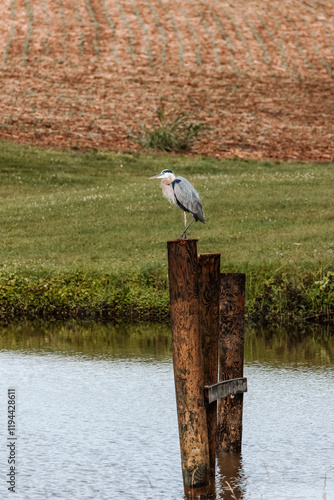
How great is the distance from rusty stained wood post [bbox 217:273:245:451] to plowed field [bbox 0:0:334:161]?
23.2 meters

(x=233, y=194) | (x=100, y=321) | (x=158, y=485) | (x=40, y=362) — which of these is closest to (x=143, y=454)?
(x=158, y=485)

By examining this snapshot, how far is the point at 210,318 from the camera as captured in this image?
9.56 meters

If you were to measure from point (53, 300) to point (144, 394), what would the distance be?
5.45 metres

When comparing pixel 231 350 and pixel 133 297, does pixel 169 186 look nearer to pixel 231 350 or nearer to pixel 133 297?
pixel 231 350

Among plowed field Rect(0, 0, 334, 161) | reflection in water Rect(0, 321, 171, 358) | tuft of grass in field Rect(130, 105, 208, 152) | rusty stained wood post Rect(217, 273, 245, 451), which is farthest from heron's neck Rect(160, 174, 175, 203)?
tuft of grass in field Rect(130, 105, 208, 152)

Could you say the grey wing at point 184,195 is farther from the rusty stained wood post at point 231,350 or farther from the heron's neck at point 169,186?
the rusty stained wood post at point 231,350

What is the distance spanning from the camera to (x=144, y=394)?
42.5 feet

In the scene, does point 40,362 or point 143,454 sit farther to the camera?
point 40,362

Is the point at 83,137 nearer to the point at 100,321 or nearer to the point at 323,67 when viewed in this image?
the point at 323,67

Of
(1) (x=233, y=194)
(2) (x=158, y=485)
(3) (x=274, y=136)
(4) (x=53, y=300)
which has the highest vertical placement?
(3) (x=274, y=136)

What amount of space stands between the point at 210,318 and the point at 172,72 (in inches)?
1260

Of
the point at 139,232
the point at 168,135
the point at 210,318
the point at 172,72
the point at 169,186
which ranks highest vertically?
the point at 172,72

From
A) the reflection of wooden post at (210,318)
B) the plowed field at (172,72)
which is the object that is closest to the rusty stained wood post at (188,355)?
the reflection of wooden post at (210,318)

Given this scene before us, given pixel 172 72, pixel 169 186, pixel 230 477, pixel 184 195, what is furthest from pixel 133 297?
pixel 172 72
